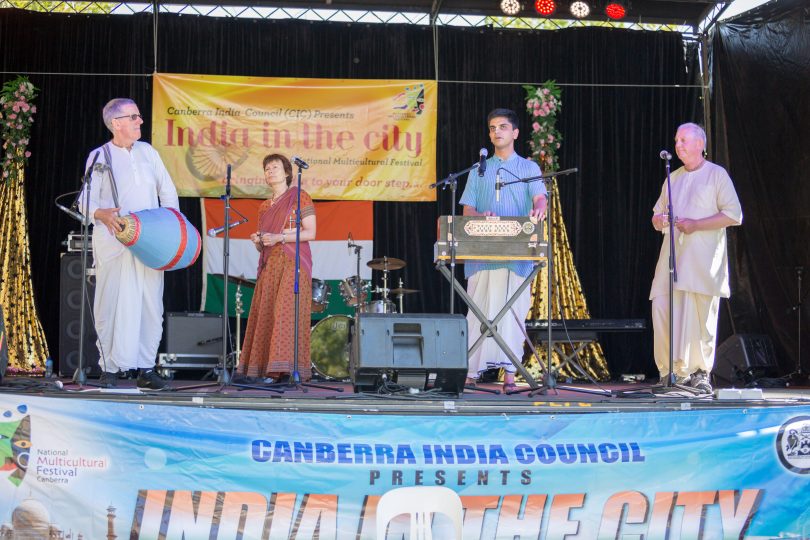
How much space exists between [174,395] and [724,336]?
221 inches

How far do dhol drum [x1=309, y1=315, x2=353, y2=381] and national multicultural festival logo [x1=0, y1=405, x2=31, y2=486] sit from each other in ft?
12.8

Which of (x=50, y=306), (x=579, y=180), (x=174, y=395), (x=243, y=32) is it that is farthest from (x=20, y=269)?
(x=579, y=180)

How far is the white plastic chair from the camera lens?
3.38 meters

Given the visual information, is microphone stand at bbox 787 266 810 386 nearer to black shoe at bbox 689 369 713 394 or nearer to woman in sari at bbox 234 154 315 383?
black shoe at bbox 689 369 713 394

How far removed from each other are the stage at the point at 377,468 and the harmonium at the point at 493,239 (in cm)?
126

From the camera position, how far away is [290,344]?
6.15m

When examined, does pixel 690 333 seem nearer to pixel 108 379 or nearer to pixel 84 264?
pixel 108 379

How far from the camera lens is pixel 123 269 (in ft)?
18.4

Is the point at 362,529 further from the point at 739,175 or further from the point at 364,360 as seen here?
the point at 739,175

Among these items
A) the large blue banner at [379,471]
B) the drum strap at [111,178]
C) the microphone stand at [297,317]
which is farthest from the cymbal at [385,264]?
the large blue banner at [379,471]

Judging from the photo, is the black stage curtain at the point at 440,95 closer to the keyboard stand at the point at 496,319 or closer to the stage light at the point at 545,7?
the stage light at the point at 545,7

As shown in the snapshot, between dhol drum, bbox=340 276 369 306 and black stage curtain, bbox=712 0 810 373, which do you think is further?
dhol drum, bbox=340 276 369 306

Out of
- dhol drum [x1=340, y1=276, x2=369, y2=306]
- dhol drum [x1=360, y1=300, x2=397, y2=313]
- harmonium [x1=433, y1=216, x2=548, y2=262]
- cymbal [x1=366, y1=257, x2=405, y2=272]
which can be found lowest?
dhol drum [x1=360, y1=300, x2=397, y2=313]

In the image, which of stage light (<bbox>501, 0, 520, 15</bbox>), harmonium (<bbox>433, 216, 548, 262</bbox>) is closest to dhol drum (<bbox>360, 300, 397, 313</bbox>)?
harmonium (<bbox>433, 216, 548, 262</bbox>)
